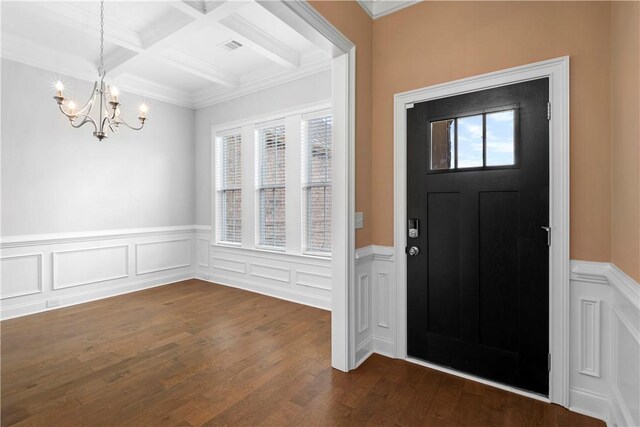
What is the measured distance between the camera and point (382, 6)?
273cm

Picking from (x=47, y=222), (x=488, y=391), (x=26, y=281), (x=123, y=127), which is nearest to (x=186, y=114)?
(x=123, y=127)

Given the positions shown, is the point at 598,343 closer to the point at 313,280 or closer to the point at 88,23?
the point at 313,280

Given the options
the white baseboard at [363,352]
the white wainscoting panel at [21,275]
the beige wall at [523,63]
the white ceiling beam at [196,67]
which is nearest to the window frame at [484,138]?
the beige wall at [523,63]

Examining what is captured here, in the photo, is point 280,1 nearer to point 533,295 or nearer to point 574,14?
point 574,14

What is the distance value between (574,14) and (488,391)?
257 centimetres

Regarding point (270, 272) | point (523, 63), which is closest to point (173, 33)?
point (270, 272)

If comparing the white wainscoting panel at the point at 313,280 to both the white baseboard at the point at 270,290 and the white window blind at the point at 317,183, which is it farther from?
the white window blind at the point at 317,183

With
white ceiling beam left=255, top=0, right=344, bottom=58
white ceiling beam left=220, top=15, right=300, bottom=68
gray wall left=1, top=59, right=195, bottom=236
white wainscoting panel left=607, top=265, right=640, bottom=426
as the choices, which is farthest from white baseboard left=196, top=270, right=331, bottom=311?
white ceiling beam left=220, top=15, right=300, bottom=68

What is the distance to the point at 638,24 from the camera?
1.43 m

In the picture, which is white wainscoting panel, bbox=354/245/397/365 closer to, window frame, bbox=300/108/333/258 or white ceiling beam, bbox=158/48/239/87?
window frame, bbox=300/108/333/258

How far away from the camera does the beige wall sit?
171cm

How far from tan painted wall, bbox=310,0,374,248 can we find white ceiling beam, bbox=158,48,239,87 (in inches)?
103

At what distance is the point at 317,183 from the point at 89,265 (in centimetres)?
347

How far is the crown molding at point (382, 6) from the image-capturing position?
104 inches
